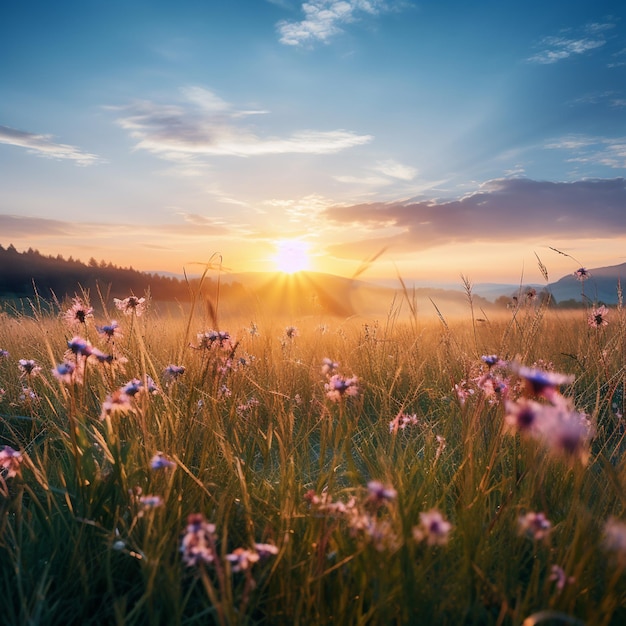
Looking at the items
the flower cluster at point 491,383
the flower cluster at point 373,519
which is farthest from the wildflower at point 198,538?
the flower cluster at point 491,383

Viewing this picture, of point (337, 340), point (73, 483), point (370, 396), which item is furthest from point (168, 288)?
point (73, 483)

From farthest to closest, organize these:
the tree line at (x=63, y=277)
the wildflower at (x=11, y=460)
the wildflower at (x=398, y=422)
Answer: the tree line at (x=63, y=277) → the wildflower at (x=398, y=422) → the wildflower at (x=11, y=460)

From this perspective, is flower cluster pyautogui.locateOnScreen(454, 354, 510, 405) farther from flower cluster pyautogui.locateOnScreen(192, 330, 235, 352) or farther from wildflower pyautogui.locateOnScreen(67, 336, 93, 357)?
wildflower pyautogui.locateOnScreen(67, 336, 93, 357)

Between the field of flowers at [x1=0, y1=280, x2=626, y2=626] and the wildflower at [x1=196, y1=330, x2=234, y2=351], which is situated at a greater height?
the wildflower at [x1=196, y1=330, x2=234, y2=351]

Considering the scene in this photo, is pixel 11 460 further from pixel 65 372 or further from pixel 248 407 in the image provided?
pixel 248 407

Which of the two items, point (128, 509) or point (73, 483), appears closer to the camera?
point (128, 509)

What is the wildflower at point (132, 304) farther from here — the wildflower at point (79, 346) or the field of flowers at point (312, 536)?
the wildflower at point (79, 346)

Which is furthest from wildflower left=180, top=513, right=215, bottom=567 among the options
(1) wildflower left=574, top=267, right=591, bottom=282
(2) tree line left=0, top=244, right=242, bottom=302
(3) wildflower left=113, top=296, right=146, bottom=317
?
(2) tree line left=0, top=244, right=242, bottom=302

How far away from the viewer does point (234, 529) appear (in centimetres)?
198

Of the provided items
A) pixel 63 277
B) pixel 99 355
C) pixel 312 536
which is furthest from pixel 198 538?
pixel 63 277

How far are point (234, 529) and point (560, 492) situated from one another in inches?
56.8

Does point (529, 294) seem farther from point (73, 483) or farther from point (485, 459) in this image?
point (73, 483)

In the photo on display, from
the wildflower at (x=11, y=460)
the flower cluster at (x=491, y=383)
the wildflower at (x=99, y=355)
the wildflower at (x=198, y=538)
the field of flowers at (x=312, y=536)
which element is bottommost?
the field of flowers at (x=312, y=536)

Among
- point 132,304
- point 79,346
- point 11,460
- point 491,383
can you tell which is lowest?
point 11,460
